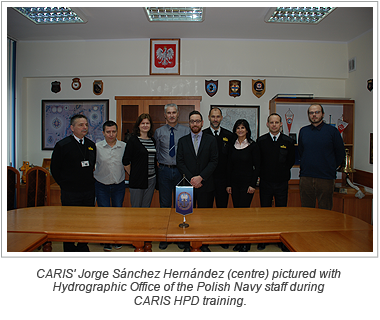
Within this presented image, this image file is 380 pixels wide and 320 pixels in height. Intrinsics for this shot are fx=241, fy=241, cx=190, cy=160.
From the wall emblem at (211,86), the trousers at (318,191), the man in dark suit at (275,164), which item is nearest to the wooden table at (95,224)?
the man in dark suit at (275,164)

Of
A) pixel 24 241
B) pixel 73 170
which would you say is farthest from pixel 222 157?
pixel 24 241

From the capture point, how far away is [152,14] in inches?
132

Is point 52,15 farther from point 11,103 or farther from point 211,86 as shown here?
point 211,86

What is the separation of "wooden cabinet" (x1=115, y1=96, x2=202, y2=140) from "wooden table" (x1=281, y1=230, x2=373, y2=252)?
284cm

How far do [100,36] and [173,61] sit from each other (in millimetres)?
1299

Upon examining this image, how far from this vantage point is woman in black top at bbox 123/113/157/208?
2.80 m

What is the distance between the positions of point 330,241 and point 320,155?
156 centimetres

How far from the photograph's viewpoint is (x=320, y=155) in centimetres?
287

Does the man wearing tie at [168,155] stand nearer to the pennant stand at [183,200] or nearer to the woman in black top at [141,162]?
the woman in black top at [141,162]

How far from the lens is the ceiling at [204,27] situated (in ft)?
10.9

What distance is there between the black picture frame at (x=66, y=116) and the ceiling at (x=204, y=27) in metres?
1.11

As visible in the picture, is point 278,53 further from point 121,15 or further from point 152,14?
point 121,15
